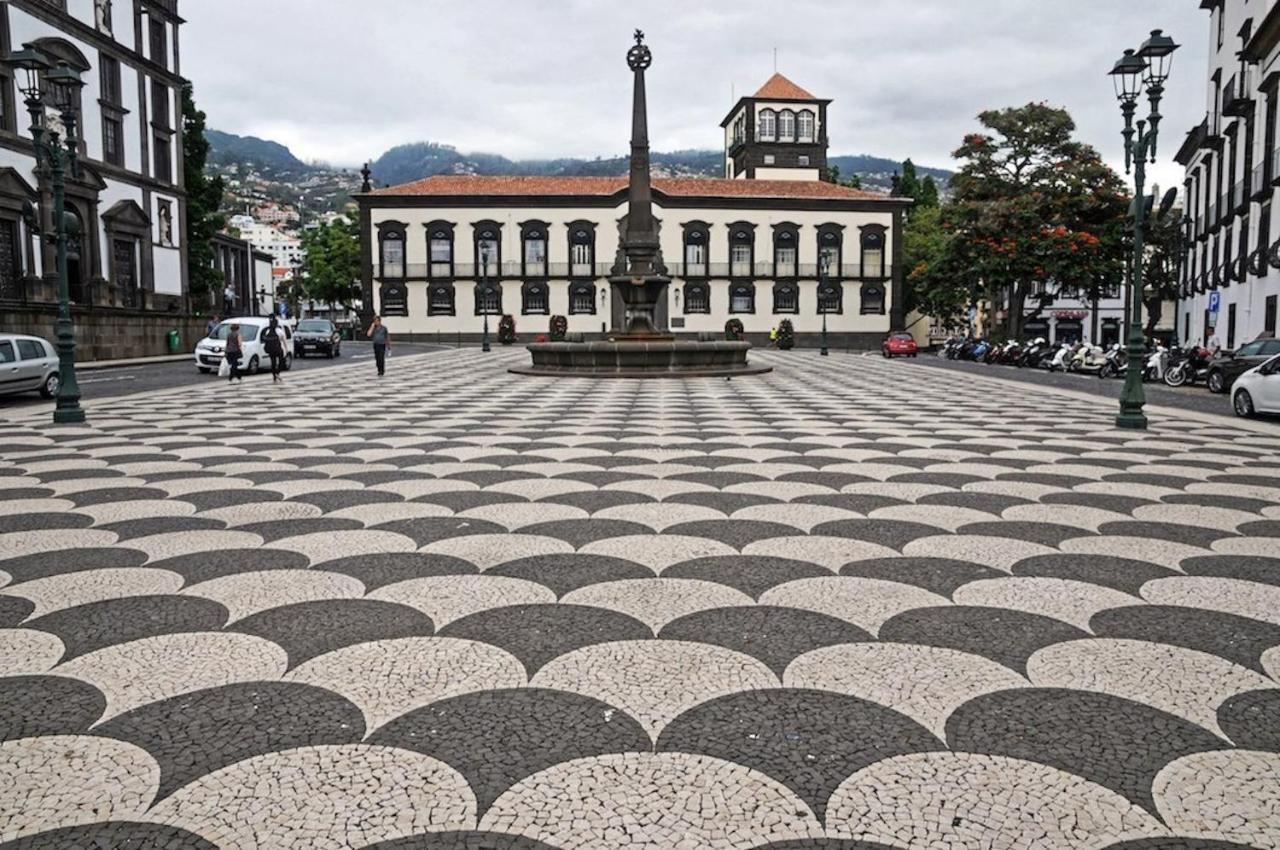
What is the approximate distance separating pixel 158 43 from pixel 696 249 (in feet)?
106

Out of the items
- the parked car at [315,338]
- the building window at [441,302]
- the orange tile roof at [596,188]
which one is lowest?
the parked car at [315,338]

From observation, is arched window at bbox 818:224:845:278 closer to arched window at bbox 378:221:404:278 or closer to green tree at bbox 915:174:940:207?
green tree at bbox 915:174:940:207

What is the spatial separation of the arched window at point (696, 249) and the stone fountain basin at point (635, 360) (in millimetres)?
37933

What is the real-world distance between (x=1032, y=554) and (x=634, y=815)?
11.5 ft

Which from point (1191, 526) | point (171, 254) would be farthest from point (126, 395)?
point (171, 254)

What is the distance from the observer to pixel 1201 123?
42812 mm

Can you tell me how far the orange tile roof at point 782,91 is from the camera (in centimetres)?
6988

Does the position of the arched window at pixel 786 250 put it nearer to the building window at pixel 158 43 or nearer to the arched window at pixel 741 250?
the arched window at pixel 741 250

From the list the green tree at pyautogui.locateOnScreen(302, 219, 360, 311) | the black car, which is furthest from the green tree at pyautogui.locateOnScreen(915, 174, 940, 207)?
the black car

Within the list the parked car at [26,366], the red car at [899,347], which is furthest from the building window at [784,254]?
the parked car at [26,366]

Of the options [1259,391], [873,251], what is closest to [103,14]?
[1259,391]

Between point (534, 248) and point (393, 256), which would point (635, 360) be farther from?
point (393, 256)

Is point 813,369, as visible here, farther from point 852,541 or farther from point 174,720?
point 174,720

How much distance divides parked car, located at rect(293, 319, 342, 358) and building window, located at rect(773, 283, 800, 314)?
110 feet
